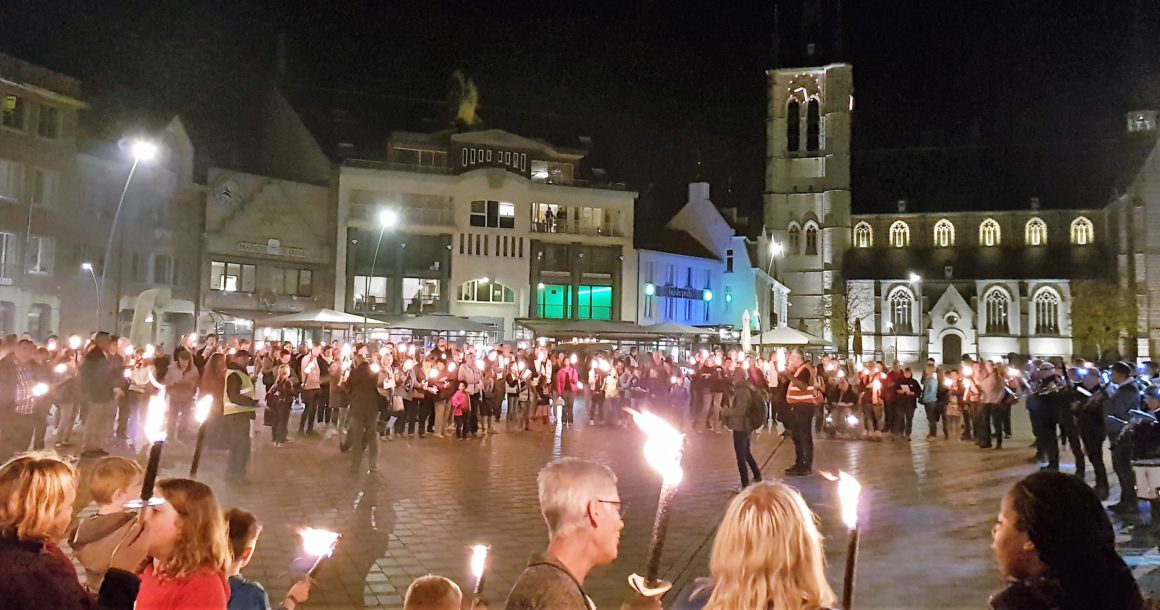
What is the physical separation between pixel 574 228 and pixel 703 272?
1228 centimetres

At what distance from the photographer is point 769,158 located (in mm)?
74000

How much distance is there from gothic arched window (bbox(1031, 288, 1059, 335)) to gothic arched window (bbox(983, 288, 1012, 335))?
2150 millimetres

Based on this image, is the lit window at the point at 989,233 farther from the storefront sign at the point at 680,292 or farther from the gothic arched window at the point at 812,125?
the storefront sign at the point at 680,292

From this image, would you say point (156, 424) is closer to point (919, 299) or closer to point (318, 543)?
point (318, 543)

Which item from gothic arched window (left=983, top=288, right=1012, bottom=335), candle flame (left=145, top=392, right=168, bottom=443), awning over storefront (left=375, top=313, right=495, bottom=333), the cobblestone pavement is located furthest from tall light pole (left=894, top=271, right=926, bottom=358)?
candle flame (left=145, top=392, right=168, bottom=443)

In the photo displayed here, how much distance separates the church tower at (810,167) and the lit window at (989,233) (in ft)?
43.4

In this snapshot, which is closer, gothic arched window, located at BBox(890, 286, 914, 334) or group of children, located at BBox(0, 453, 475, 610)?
group of children, located at BBox(0, 453, 475, 610)

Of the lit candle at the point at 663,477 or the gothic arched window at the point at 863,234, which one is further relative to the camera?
the gothic arched window at the point at 863,234

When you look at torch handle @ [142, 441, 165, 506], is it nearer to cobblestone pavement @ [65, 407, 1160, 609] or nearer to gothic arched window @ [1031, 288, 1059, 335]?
cobblestone pavement @ [65, 407, 1160, 609]

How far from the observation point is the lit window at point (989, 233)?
248ft

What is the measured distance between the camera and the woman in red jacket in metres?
3.11

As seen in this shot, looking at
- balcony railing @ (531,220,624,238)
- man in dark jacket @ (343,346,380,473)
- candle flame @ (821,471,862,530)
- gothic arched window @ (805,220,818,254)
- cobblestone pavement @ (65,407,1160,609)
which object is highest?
gothic arched window @ (805,220,818,254)

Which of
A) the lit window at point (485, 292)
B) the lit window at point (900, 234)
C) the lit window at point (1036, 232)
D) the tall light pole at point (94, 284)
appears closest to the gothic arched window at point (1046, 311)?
the lit window at point (1036, 232)

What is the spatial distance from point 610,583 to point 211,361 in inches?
285
